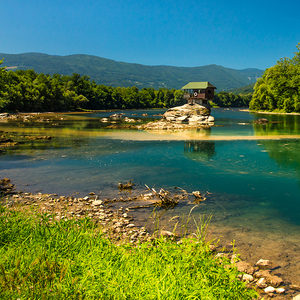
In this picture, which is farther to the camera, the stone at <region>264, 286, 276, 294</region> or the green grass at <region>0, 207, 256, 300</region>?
the stone at <region>264, 286, 276, 294</region>

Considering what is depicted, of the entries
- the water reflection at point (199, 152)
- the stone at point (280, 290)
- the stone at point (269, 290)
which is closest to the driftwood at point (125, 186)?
the stone at point (269, 290)

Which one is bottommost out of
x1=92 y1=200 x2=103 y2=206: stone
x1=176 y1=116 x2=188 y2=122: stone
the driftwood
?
x1=92 y1=200 x2=103 y2=206: stone

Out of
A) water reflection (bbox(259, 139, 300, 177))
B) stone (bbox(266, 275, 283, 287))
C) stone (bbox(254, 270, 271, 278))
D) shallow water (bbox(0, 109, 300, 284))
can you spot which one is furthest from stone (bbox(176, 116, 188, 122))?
stone (bbox(266, 275, 283, 287))

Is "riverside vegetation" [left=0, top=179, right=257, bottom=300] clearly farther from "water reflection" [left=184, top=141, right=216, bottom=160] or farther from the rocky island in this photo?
the rocky island

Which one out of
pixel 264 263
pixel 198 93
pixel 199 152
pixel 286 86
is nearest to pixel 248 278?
pixel 264 263

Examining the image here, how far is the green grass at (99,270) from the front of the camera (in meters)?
5.33

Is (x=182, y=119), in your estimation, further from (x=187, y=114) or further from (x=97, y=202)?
(x=97, y=202)

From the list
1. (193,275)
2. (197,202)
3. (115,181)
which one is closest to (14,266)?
(193,275)

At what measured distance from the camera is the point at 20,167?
22625 millimetres

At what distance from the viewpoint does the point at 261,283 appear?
23.9 ft

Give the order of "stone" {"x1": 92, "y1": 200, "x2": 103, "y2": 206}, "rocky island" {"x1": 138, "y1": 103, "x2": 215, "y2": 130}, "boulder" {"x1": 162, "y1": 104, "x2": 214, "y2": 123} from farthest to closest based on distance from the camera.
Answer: "boulder" {"x1": 162, "y1": 104, "x2": 214, "y2": 123}, "rocky island" {"x1": 138, "y1": 103, "x2": 215, "y2": 130}, "stone" {"x1": 92, "y1": 200, "x2": 103, "y2": 206}

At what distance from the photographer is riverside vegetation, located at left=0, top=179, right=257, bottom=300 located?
534 centimetres

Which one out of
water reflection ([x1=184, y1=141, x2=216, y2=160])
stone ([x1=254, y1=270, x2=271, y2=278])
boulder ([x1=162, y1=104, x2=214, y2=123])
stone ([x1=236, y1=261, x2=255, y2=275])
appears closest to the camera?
stone ([x1=254, y1=270, x2=271, y2=278])

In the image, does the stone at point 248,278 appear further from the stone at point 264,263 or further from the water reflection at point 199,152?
the water reflection at point 199,152
